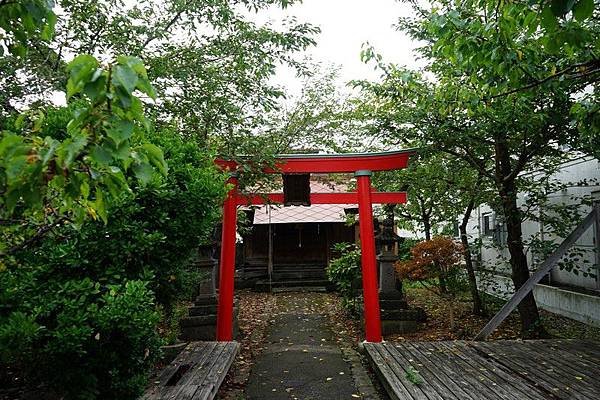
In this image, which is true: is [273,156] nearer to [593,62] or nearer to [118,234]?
[118,234]

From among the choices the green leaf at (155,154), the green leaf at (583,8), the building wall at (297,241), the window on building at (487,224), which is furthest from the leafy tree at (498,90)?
the building wall at (297,241)

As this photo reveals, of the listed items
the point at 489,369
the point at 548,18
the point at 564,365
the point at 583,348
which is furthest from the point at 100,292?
the point at 583,348

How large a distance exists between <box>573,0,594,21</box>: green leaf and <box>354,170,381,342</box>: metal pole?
5819 millimetres

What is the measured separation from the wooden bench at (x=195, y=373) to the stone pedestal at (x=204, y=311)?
156 centimetres

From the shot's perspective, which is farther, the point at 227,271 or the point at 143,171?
the point at 227,271

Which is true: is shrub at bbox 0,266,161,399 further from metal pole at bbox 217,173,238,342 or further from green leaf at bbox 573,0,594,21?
metal pole at bbox 217,173,238,342

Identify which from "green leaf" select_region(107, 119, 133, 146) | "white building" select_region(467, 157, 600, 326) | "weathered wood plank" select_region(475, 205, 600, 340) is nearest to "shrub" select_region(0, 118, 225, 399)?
"green leaf" select_region(107, 119, 133, 146)

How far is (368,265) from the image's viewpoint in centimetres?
780

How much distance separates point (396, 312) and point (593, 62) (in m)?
6.00

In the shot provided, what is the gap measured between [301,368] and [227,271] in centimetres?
208

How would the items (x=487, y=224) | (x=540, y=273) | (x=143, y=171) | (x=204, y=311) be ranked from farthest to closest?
1. (x=487, y=224)
2. (x=204, y=311)
3. (x=540, y=273)
4. (x=143, y=171)

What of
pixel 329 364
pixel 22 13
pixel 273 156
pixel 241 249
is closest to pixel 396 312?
pixel 329 364

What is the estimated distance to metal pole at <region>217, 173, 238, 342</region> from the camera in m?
7.62

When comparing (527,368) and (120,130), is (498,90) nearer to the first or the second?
(527,368)
